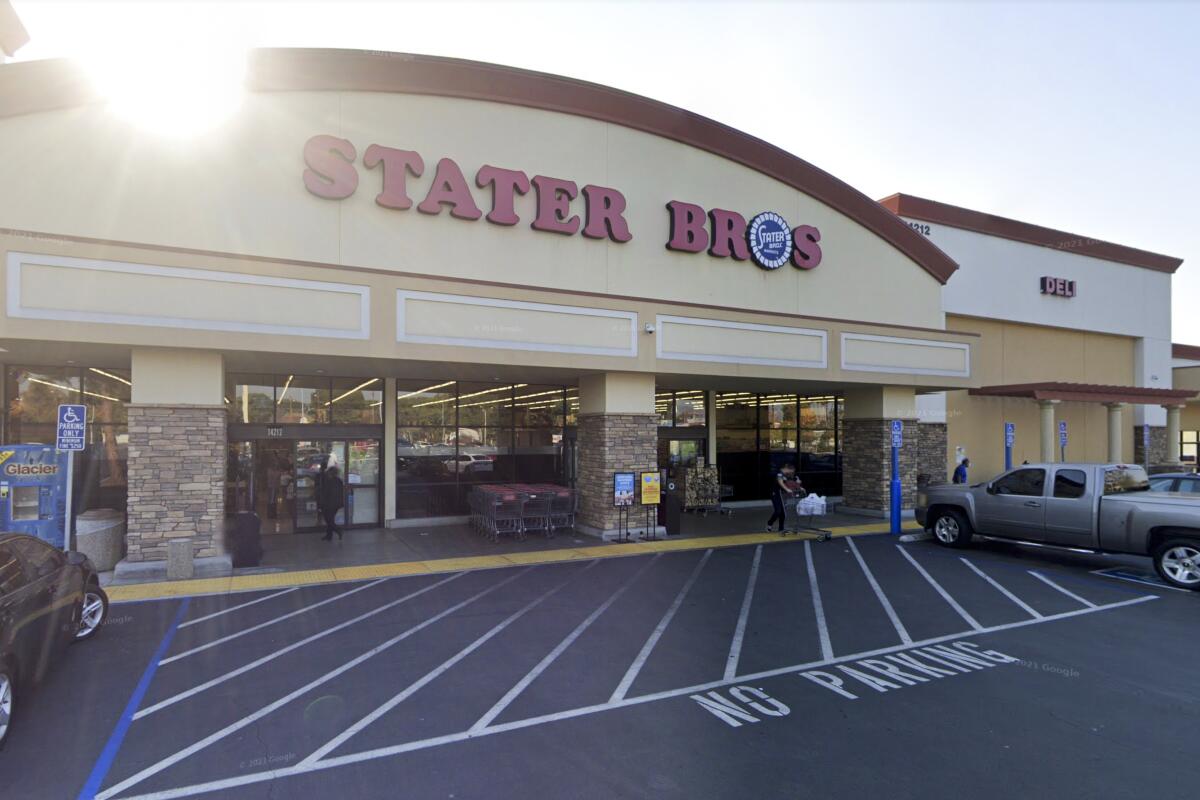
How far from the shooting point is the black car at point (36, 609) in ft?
17.5

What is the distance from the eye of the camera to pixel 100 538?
11133 mm

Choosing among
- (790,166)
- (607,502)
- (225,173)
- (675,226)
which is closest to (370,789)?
(607,502)

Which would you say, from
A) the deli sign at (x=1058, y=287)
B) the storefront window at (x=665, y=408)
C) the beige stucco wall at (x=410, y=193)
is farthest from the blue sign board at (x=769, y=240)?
the deli sign at (x=1058, y=287)

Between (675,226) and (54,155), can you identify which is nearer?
(54,155)

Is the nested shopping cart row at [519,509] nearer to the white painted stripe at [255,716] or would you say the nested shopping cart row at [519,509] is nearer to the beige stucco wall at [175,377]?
the white painted stripe at [255,716]

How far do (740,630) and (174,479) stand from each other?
9.12 meters

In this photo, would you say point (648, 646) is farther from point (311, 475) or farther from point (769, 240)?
point (769, 240)

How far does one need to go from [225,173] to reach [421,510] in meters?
8.27

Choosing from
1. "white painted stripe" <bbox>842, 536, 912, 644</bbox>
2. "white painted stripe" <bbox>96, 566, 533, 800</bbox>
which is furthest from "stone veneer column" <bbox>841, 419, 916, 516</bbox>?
"white painted stripe" <bbox>96, 566, 533, 800</bbox>

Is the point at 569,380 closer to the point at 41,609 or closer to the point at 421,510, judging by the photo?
the point at 421,510

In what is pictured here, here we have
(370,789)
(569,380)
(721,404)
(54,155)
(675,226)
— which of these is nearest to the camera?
(370,789)

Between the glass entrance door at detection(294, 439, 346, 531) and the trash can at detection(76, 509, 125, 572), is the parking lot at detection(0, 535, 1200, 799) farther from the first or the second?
the glass entrance door at detection(294, 439, 346, 531)

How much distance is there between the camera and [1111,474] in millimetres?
11398

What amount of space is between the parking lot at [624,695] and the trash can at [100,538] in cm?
275
